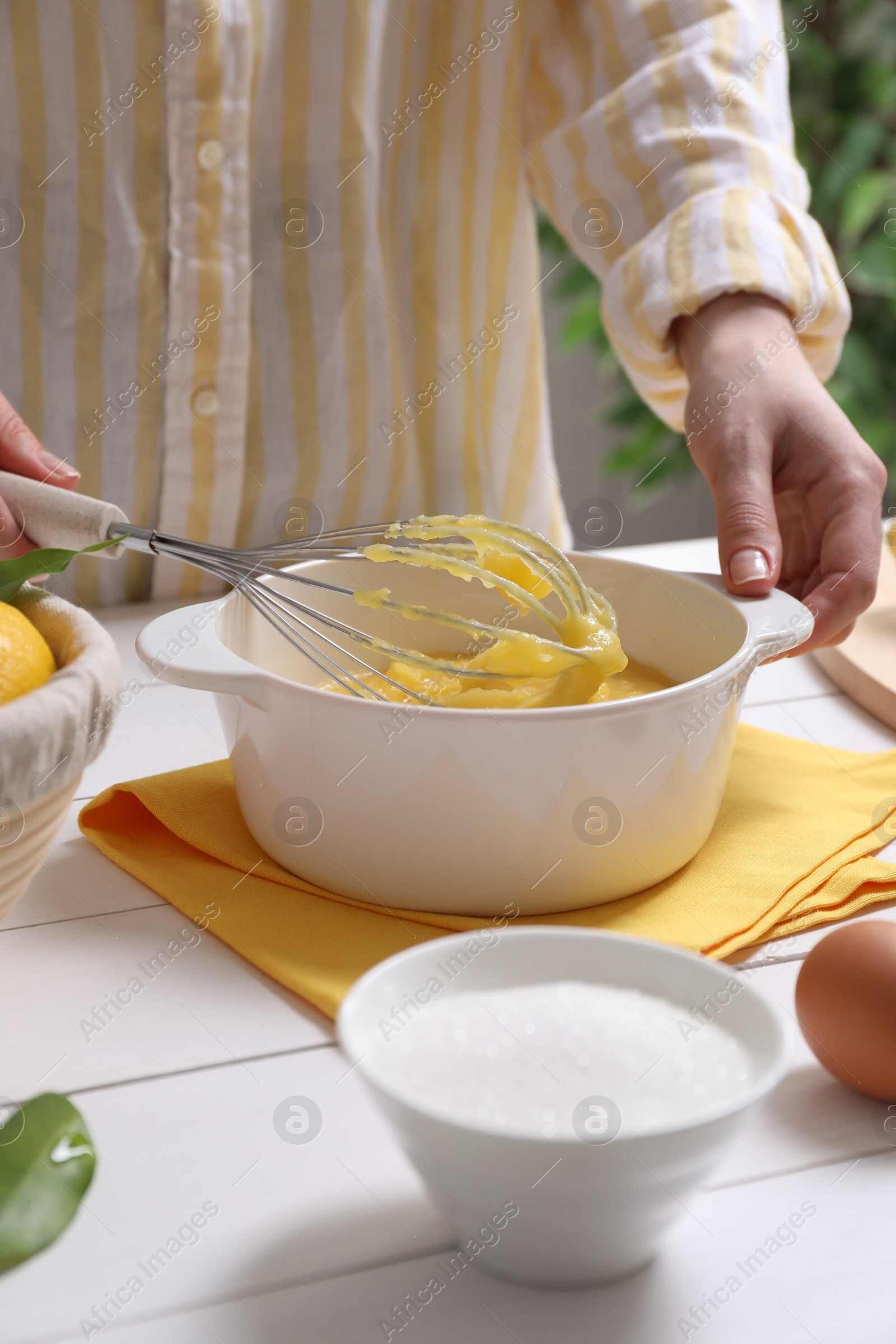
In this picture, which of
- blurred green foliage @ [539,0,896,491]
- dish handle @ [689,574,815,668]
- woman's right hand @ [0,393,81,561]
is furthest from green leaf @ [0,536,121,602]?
blurred green foliage @ [539,0,896,491]

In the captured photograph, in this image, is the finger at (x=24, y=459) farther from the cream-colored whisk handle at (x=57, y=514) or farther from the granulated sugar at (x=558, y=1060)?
the granulated sugar at (x=558, y=1060)

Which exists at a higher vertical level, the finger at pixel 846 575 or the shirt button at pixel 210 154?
the shirt button at pixel 210 154

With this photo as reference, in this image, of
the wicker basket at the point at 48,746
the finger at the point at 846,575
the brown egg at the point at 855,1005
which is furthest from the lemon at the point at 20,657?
the finger at the point at 846,575

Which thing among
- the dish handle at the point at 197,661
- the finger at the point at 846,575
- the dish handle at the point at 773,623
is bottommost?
the finger at the point at 846,575

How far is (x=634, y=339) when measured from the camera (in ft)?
2.38

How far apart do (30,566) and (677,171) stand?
0.51 meters

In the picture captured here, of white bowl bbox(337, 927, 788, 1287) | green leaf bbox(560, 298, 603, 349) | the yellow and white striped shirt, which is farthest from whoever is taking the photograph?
green leaf bbox(560, 298, 603, 349)

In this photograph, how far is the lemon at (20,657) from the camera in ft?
1.09

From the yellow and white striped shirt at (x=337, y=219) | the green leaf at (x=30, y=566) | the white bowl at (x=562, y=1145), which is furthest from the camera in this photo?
the yellow and white striped shirt at (x=337, y=219)

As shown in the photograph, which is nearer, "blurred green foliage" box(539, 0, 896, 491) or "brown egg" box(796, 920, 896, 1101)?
"brown egg" box(796, 920, 896, 1101)

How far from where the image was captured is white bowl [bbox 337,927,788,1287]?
10.3 inches

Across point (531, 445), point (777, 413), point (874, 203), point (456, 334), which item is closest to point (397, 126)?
point (456, 334)

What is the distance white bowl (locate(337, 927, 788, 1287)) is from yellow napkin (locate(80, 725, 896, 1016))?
0.36 ft

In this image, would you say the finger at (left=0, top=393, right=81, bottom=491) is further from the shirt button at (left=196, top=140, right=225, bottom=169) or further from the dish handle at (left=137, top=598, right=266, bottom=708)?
the shirt button at (left=196, top=140, right=225, bottom=169)
